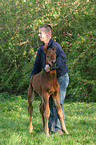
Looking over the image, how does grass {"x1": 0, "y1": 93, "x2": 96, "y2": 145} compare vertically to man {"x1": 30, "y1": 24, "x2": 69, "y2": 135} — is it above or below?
below

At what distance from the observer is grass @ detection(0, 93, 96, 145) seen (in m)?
4.31

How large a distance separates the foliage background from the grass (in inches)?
64.6

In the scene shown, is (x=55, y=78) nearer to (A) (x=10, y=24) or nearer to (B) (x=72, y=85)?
(B) (x=72, y=85)

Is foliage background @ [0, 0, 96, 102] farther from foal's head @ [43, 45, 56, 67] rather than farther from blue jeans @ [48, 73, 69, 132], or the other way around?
foal's head @ [43, 45, 56, 67]

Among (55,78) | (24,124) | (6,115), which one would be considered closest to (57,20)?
(6,115)

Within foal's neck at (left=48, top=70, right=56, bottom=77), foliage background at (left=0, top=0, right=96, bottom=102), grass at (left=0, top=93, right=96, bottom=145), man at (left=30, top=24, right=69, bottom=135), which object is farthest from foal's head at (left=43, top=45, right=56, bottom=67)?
foliage background at (left=0, top=0, right=96, bottom=102)

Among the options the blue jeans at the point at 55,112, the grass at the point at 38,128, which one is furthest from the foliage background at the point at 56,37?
the blue jeans at the point at 55,112

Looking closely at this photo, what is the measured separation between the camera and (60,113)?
4.46 meters

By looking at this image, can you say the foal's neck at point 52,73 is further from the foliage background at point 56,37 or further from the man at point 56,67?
the foliage background at point 56,37

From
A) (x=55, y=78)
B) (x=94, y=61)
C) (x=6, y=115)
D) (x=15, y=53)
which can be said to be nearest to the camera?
(x=55, y=78)

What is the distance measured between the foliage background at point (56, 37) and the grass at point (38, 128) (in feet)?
5.39

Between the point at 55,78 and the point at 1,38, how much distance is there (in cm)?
815

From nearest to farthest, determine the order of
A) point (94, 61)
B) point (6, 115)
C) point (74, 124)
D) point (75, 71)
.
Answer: point (74, 124) → point (6, 115) → point (94, 61) → point (75, 71)

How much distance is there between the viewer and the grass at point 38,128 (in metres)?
4.31
